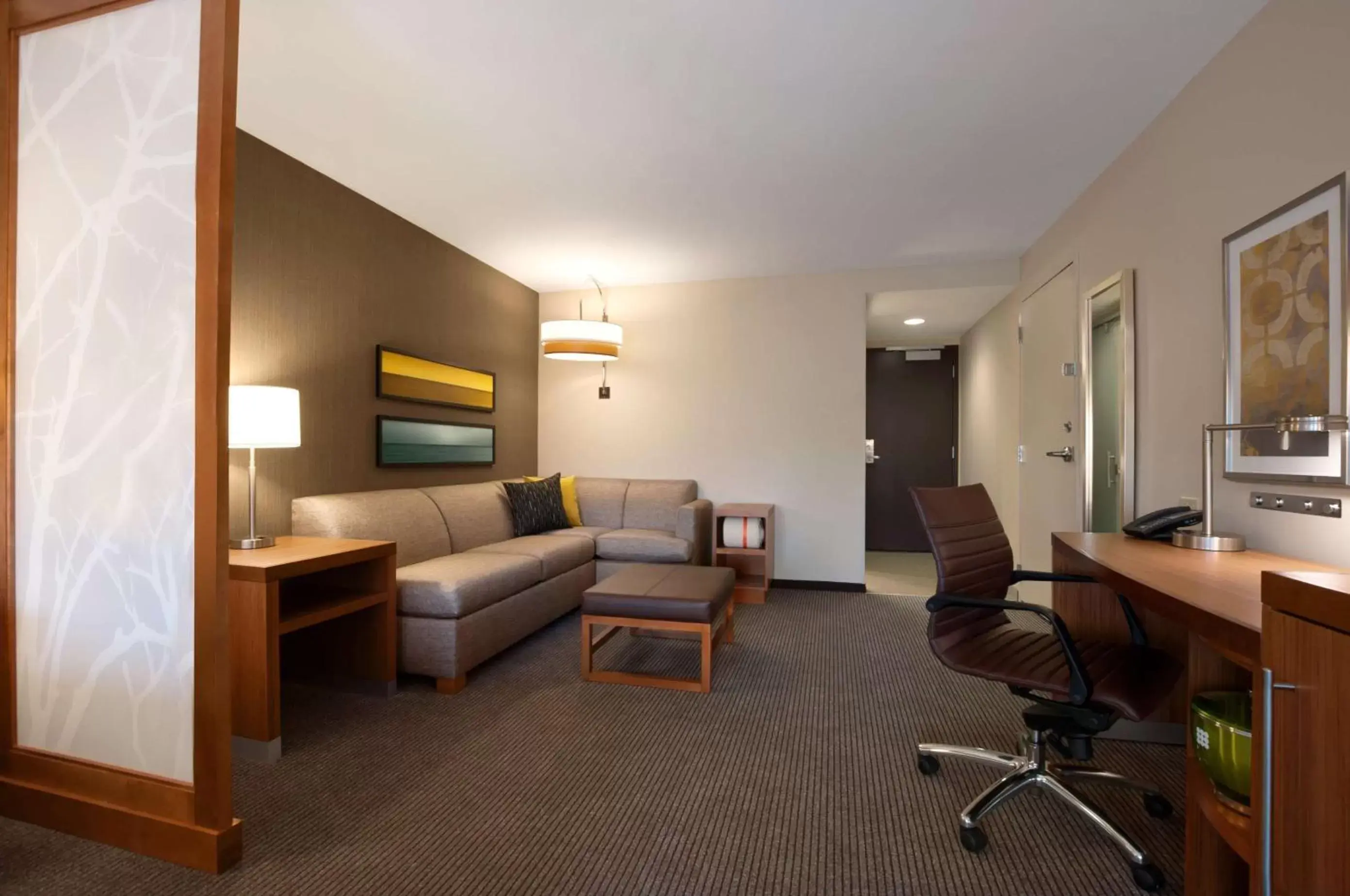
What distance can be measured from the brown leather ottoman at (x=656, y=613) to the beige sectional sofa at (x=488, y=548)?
469 millimetres

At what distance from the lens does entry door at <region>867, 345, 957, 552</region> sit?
6.27 metres

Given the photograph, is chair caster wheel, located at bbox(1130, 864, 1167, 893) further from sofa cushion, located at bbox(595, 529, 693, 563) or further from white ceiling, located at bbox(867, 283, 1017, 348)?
white ceiling, located at bbox(867, 283, 1017, 348)

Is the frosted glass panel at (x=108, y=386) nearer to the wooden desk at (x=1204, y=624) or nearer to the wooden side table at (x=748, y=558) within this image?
the wooden desk at (x=1204, y=624)

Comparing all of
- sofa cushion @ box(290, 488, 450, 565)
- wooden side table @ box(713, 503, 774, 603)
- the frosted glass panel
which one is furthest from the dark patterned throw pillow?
the frosted glass panel

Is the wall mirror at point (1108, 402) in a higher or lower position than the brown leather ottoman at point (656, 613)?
higher

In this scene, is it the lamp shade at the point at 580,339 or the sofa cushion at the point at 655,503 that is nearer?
the lamp shade at the point at 580,339

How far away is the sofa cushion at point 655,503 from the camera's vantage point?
4.42 meters

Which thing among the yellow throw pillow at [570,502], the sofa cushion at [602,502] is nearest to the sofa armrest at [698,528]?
the sofa cushion at [602,502]

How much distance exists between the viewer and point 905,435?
6.35 m

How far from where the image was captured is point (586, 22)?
185 cm

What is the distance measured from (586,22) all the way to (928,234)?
2.66 metres

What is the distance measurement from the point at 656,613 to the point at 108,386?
1.98m

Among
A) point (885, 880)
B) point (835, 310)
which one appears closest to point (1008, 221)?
point (835, 310)

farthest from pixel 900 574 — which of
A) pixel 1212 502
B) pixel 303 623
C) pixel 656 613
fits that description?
pixel 303 623
